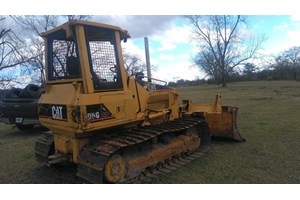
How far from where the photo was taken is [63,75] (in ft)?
16.7

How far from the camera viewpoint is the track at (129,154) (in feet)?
14.4

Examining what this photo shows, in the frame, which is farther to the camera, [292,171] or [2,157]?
[2,157]

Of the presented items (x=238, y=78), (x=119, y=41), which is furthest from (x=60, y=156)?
(x=238, y=78)

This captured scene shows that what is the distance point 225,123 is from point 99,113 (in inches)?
161

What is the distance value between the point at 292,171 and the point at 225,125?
2.47m

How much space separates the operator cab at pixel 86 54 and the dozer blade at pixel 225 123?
11.6ft

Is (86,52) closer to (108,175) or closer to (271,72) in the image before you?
(108,175)

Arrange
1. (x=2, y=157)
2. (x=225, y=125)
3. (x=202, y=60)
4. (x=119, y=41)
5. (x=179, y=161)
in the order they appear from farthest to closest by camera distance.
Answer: (x=202, y=60), (x=225, y=125), (x=2, y=157), (x=179, y=161), (x=119, y=41)

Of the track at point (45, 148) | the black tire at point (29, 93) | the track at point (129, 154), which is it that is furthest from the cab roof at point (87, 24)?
the black tire at point (29, 93)

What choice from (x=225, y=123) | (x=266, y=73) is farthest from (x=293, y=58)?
(x=225, y=123)

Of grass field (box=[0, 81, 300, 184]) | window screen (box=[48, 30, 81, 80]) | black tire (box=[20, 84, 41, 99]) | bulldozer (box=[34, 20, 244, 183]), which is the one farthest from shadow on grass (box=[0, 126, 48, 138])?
window screen (box=[48, 30, 81, 80])

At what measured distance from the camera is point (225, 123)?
7.56m

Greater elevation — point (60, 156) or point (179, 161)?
point (60, 156)

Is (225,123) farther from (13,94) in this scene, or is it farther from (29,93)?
(13,94)
